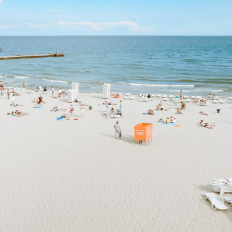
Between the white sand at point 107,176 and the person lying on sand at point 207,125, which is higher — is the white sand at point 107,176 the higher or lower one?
the lower one

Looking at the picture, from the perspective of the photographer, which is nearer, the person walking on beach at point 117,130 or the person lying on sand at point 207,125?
the person walking on beach at point 117,130

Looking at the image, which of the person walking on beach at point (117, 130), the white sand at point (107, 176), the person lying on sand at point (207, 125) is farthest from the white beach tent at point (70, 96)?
the person lying on sand at point (207, 125)

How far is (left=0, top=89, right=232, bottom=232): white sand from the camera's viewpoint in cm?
806

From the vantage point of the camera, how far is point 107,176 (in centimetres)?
1050

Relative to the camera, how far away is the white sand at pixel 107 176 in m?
8.06

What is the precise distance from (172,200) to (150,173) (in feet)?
6.30

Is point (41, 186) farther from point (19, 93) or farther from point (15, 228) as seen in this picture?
point (19, 93)

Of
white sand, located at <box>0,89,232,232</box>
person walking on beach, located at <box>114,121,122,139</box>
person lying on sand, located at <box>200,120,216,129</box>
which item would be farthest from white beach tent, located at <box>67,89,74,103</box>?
person lying on sand, located at <box>200,120,216,129</box>

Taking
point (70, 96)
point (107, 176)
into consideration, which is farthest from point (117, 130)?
point (70, 96)

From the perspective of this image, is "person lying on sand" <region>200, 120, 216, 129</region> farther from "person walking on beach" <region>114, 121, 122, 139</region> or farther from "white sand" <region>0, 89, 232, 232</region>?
"person walking on beach" <region>114, 121, 122, 139</region>

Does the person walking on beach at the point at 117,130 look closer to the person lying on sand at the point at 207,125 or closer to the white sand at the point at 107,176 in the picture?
the white sand at the point at 107,176

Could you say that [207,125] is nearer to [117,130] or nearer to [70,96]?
[117,130]

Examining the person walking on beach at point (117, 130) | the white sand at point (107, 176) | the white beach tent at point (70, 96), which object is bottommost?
the white sand at point (107, 176)

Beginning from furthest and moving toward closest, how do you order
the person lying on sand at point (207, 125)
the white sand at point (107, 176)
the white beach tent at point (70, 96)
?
the white beach tent at point (70, 96) → the person lying on sand at point (207, 125) → the white sand at point (107, 176)
